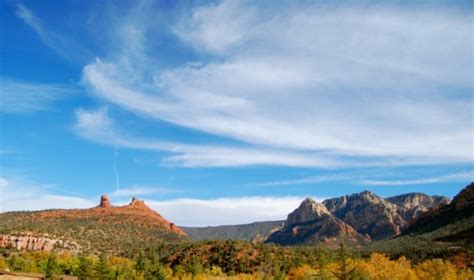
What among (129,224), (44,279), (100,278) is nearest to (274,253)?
(100,278)

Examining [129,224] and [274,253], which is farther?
[129,224]

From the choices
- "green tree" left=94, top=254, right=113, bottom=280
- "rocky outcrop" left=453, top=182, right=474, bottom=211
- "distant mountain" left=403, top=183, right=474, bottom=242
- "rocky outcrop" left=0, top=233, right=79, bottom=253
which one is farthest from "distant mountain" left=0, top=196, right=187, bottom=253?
"rocky outcrop" left=453, top=182, right=474, bottom=211

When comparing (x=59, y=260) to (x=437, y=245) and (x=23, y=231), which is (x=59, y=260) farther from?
(x=437, y=245)

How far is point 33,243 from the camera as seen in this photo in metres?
136

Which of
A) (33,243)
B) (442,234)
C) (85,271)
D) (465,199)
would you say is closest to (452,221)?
(465,199)

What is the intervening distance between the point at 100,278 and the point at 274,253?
5048 cm

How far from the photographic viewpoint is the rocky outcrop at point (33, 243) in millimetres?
135250

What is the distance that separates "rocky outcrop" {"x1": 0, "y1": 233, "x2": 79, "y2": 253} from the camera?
444 feet

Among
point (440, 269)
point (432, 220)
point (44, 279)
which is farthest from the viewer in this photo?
point (432, 220)

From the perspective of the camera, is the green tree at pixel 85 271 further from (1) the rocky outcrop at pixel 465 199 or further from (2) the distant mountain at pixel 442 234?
(1) the rocky outcrop at pixel 465 199

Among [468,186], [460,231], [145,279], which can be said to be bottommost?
[145,279]

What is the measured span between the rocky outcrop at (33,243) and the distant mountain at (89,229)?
→ 0.30m

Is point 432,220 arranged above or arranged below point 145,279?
above

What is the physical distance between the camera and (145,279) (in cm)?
9288
